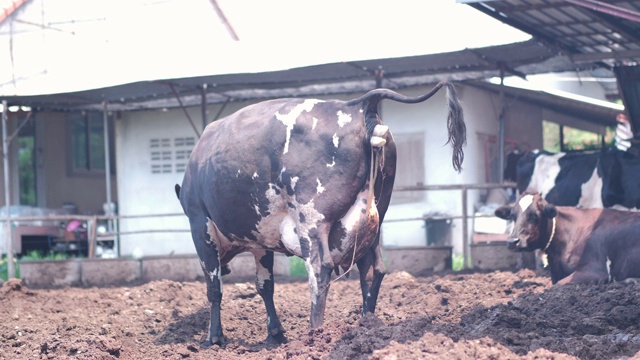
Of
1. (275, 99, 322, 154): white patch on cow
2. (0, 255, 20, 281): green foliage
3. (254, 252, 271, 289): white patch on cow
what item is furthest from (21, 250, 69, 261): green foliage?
(275, 99, 322, 154): white patch on cow

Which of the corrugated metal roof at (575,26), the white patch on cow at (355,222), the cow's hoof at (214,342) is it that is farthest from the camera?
the corrugated metal roof at (575,26)

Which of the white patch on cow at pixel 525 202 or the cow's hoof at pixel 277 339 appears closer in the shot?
the cow's hoof at pixel 277 339

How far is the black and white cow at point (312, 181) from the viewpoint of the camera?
694 cm

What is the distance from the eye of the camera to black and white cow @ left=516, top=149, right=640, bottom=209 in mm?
12109

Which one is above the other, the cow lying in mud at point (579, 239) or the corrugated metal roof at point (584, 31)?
the corrugated metal roof at point (584, 31)

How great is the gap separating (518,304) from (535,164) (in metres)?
6.43

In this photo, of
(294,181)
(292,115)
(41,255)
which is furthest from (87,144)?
(294,181)

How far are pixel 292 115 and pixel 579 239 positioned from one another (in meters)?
4.44

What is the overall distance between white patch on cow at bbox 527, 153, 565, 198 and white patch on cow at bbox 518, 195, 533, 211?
266cm

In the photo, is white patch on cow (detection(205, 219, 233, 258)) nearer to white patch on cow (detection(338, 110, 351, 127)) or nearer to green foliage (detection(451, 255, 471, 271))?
white patch on cow (detection(338, 110, 351, 127))

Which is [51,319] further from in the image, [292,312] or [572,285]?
[572,285]

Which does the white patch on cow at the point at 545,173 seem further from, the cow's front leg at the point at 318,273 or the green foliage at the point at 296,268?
the cow's front leg at the point at 318,273

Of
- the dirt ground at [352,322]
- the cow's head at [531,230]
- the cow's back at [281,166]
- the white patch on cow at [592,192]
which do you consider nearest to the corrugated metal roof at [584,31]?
the white patch on cow at [592,192]

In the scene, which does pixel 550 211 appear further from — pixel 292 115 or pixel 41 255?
pixel 41 255
